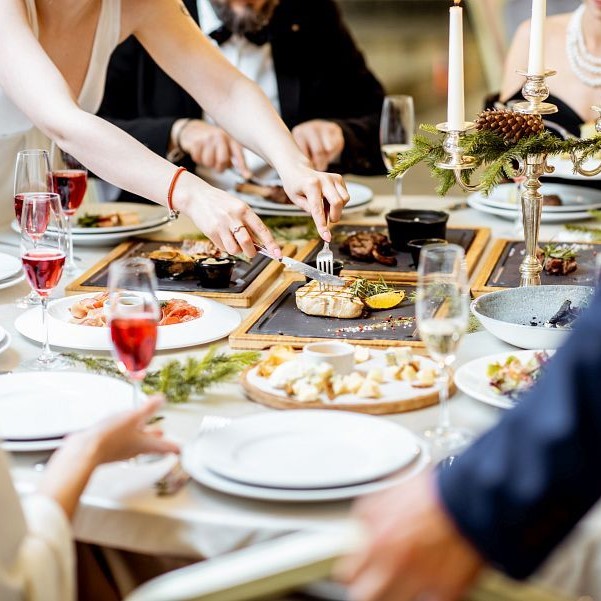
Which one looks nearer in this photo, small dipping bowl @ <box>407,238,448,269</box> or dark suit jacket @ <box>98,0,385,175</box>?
small dipping bowl @ <box>407,238,448,269</box>

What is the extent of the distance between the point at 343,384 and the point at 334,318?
0.40 metres

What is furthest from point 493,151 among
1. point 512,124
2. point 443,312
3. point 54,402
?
point 54,402

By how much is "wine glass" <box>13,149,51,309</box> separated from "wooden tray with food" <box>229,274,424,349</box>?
46 cm

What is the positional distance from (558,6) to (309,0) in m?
1.46

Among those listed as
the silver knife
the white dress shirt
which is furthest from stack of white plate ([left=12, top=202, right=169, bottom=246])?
the white dress shirt

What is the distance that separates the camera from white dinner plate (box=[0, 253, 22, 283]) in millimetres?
2211

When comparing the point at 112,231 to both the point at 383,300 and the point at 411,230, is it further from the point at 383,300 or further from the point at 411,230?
the point at 383,300

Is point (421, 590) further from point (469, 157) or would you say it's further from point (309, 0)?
point (309, 0)

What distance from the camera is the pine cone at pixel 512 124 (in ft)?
6.47

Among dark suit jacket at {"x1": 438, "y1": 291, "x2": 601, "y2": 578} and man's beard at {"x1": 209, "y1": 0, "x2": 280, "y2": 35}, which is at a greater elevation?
man's beard at {"x1": 209, "y1": 0, "x2": 280, "y2": 35}

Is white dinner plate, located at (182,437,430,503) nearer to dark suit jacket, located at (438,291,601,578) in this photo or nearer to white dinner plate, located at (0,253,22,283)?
dark suit jacket, located at (438,291,601,578)

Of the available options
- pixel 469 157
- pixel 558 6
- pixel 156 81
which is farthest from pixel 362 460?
pixel 558 6

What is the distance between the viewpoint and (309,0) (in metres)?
3.81

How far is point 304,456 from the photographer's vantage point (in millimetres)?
1329
